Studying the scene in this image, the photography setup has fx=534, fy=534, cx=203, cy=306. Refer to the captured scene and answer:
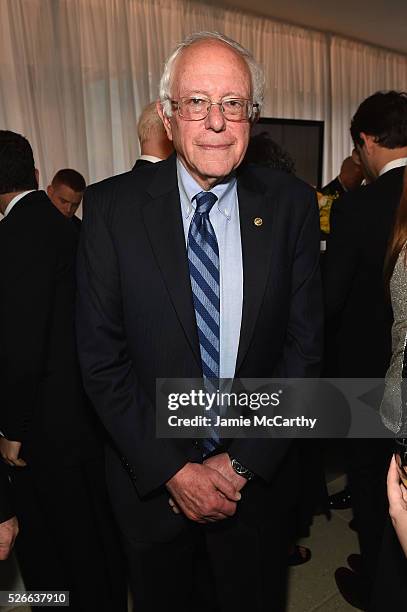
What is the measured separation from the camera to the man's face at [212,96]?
1292 mm

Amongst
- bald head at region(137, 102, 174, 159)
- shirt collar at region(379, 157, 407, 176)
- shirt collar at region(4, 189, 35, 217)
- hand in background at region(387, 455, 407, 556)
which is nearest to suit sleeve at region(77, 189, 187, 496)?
shirt collar at region(4, 189, 35, 217)

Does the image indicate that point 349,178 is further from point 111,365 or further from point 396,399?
point 111,365

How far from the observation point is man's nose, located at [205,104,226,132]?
4.21 feet

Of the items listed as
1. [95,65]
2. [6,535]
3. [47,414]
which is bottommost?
[6,535]

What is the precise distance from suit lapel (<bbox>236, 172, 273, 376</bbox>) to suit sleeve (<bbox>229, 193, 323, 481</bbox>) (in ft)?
0.34

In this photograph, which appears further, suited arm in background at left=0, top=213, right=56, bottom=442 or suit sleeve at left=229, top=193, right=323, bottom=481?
suited arm in background at left=0, top=213, right=56, bottom=442

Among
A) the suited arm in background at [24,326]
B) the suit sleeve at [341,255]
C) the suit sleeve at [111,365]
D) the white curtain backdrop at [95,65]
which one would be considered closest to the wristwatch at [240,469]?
the suit sleeve at [111,365]

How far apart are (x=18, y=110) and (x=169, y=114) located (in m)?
4.21

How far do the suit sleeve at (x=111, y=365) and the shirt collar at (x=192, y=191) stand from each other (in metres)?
0.21

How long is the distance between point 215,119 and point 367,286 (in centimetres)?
98

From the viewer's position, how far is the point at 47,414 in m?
1.71

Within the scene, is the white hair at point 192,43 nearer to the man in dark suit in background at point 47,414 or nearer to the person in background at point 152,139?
the man in dark suit in background at point 47,414

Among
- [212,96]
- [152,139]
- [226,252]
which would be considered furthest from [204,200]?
[152,139]

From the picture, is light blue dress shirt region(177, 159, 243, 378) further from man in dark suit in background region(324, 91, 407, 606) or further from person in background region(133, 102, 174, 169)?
person in background region(133, 102, 174, 169)
